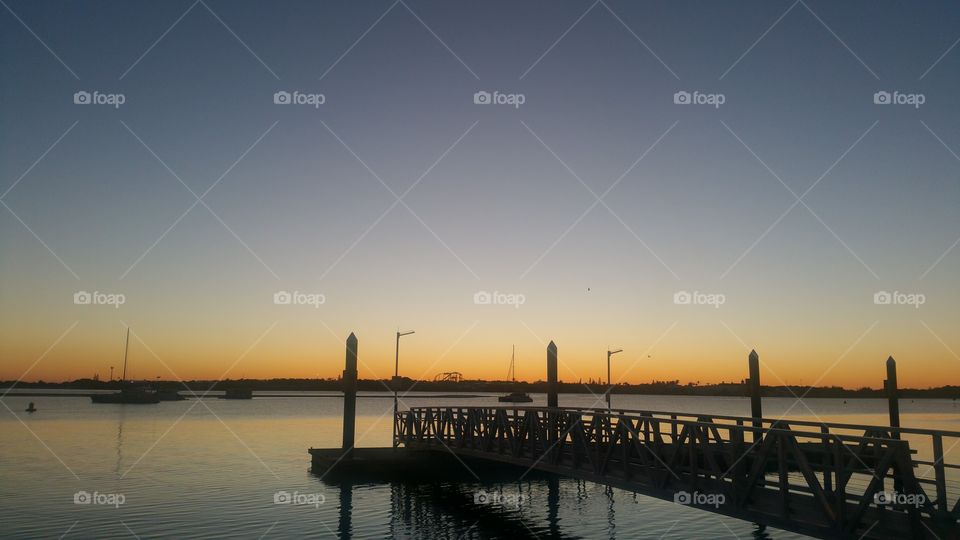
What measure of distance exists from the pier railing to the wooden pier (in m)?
0.03

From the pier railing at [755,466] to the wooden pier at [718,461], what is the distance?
29 millimetres

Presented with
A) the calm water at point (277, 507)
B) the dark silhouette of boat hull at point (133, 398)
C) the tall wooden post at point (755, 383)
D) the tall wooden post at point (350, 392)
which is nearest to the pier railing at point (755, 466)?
the calm water at point (277, 507)

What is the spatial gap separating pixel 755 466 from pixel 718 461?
5652mm

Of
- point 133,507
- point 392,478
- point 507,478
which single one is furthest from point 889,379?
point 133,507

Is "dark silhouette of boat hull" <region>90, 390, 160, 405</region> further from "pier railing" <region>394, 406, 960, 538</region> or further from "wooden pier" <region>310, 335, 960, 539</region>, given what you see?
"pier railing" <region>394, 406, 960, 538</region>

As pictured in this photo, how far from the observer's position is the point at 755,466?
13.5 m

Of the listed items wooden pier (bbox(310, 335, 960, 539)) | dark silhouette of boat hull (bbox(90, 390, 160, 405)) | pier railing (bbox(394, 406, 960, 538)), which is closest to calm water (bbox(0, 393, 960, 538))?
wooden pier (bbox(310, 335, 960, 539))

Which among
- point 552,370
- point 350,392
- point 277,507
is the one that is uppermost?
point 552,370

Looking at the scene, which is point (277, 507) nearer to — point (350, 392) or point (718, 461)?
point (350, 392)

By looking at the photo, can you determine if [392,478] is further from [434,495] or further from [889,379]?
[889,379]

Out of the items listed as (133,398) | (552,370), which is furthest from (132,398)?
(552,370)

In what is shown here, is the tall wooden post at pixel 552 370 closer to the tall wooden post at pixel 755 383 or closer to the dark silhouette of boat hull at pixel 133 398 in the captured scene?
the tall wooden post at pixel 755 383

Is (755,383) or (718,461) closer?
(718,461)

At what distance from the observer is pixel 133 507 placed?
25844 mm
